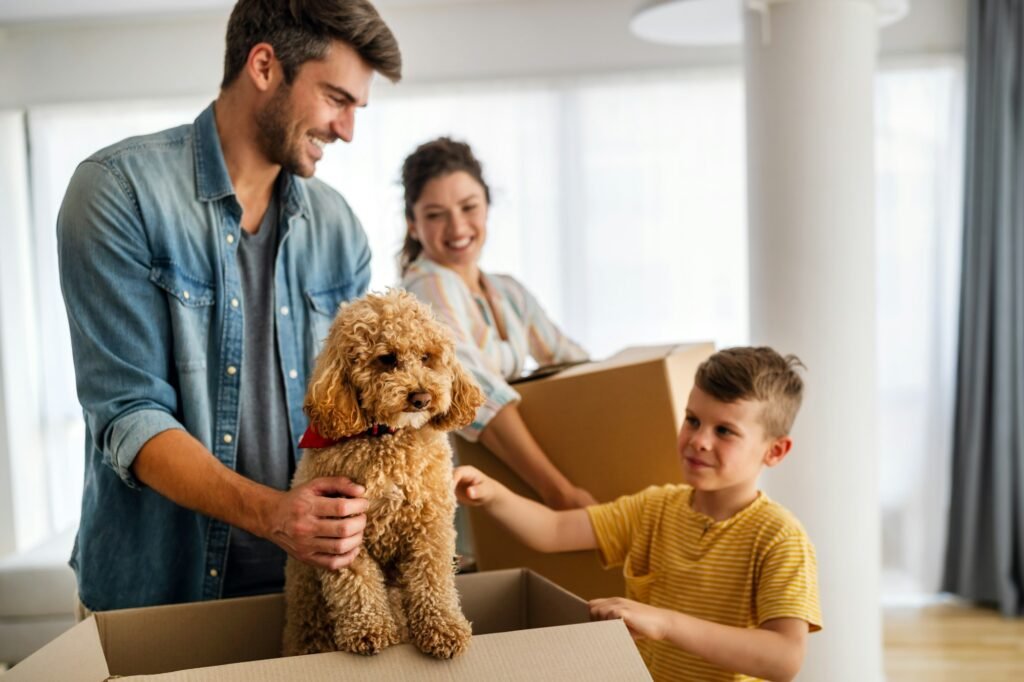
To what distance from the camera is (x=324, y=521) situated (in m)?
1.12

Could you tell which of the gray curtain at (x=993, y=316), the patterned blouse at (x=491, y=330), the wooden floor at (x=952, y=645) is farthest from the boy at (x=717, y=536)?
the gray curtain at (x=993, y=316)

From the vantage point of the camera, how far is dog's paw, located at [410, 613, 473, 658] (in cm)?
108

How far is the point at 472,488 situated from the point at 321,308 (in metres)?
0.36

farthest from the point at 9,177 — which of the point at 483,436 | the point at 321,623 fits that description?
the point at 321,623

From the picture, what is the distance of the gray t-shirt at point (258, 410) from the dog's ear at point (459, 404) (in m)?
0.38

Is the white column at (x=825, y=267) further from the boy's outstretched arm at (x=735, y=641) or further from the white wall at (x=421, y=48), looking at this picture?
the white wall at (x=421, y=48)

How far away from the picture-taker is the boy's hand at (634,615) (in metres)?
1.24

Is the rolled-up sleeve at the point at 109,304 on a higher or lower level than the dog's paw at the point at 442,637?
higher

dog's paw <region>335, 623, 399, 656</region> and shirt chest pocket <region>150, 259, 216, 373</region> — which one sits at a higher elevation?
shirt chest pocket <region>150, 259, 216, 373</region>

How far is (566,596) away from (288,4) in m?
0.89

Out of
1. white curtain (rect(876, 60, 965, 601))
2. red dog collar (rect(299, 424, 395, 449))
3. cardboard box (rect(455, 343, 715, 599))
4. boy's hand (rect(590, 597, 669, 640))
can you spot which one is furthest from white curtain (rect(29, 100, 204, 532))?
boy's hand (rect(590, 597, 669, 640))

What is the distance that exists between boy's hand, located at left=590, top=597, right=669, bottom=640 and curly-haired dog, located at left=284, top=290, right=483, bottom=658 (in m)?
0.18

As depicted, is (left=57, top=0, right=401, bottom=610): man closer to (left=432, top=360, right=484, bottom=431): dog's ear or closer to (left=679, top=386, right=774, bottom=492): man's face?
(left=432, top=360, right=484, bottom=431): dog's ear

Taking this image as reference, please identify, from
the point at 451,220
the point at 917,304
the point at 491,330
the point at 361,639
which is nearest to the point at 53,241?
the point at 451,220
